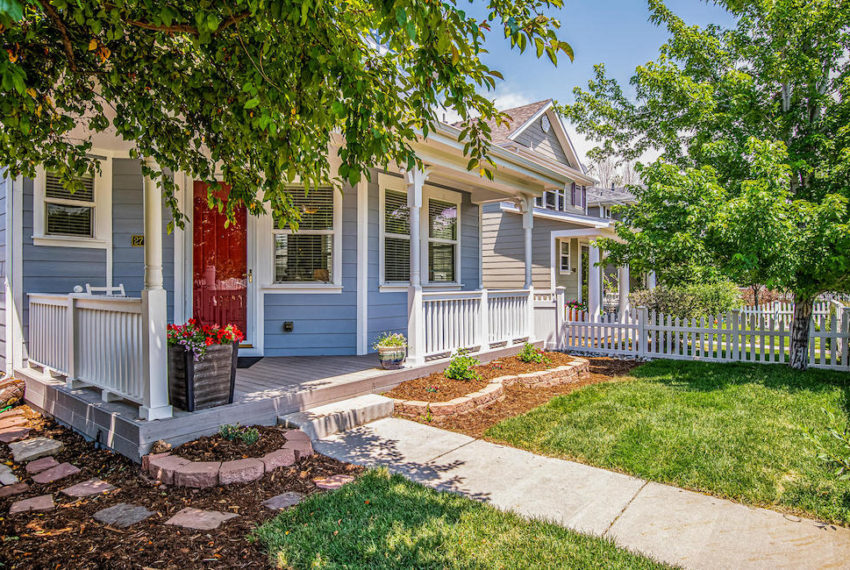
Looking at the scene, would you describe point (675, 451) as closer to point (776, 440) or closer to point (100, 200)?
→ point (776, 440)

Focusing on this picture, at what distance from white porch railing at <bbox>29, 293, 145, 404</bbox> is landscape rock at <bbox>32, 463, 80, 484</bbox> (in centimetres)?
57

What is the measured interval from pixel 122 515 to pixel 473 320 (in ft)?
15.5

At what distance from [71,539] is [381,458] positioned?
1891mm

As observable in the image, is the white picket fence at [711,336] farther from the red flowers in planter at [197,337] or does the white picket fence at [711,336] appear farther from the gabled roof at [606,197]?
the gabled roof at [606,197]

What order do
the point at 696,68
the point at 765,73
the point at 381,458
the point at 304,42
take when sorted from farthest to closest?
1. the point at 696,68
2. the point at 765,73
3. the point at 381,458
4. the point at 304,42

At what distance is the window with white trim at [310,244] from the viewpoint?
6473mm

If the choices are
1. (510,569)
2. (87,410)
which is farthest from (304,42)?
(87,410)

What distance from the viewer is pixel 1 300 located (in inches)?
208

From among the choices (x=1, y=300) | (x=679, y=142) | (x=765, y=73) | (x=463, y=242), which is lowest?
(x=1, y=300)

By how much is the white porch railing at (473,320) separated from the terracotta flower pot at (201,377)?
2455 mm

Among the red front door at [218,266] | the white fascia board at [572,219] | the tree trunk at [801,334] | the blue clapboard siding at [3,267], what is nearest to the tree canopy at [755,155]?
the tree trunk at [801,334]

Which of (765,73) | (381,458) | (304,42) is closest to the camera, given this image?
(304,42)

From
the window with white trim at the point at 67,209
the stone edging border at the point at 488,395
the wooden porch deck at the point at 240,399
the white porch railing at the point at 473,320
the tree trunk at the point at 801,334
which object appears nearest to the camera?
the wooden porch deck at the point at 240,399

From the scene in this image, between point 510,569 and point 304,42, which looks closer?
point 510,569
